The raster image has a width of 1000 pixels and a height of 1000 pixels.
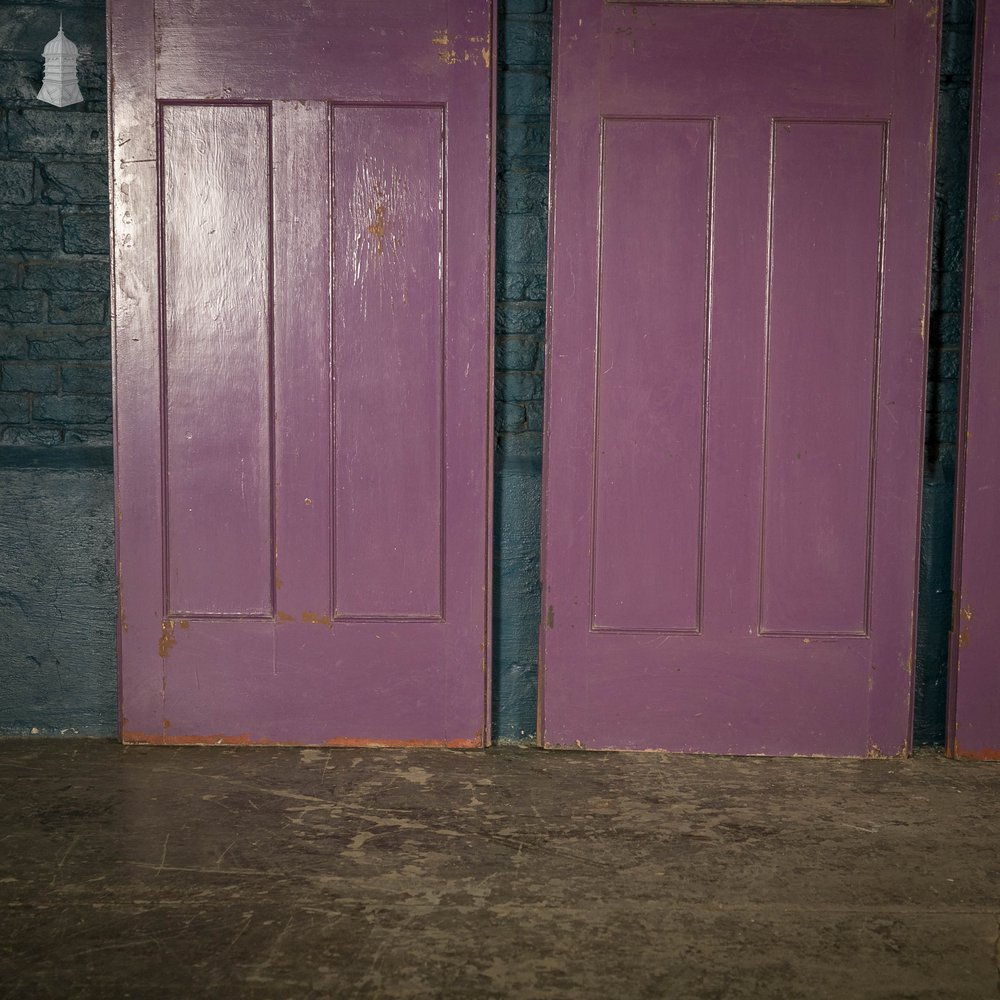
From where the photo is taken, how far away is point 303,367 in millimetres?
3242

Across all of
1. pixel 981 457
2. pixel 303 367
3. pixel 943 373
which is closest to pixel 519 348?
pixel 303 367

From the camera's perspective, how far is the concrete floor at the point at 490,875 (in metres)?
2.09

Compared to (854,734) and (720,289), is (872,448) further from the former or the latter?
(854,734)

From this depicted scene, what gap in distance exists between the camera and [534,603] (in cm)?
339

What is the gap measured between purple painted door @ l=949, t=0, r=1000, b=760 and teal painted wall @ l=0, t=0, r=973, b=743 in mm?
82

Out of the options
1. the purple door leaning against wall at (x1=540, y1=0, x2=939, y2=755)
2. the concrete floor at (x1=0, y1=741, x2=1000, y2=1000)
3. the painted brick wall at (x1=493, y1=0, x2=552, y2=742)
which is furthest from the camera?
the painted brick wall at (x1=493, y1=0, x2=552, y2=742)

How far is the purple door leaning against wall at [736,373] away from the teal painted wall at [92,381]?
140 mm

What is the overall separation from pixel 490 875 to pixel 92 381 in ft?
6.08

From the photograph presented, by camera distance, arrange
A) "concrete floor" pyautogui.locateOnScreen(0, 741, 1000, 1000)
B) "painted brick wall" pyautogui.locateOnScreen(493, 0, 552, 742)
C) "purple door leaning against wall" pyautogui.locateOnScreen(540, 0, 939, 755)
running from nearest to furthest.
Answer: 1. "concrete floor" pyautogui.locateOnScreen(0, 741, 1000, 1000)
2. "purple door leaning against wall" pyautogui.locateOnScreen(540, 0, 939, 755)
3. "painted brick wall" pyautogui.locateOnScreen(493, 0, 552, 742)

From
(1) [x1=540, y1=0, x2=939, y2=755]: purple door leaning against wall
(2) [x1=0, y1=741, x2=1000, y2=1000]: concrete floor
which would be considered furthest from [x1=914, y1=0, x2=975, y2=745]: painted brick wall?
(2) [x1=0, y1=741, x2=1000, y2=1000]: concrete floor

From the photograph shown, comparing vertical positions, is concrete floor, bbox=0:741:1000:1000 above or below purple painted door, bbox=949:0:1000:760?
below

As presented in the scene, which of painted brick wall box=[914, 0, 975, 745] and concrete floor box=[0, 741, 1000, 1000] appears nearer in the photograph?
concrete floor box=[0, 741, 1000, 1000]

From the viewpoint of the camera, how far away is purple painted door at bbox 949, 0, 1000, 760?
10.3 feet

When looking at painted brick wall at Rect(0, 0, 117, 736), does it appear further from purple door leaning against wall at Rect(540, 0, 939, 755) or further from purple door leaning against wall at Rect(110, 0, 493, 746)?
purple door leaning against wall at Rect(540, 0, 939, 755)
